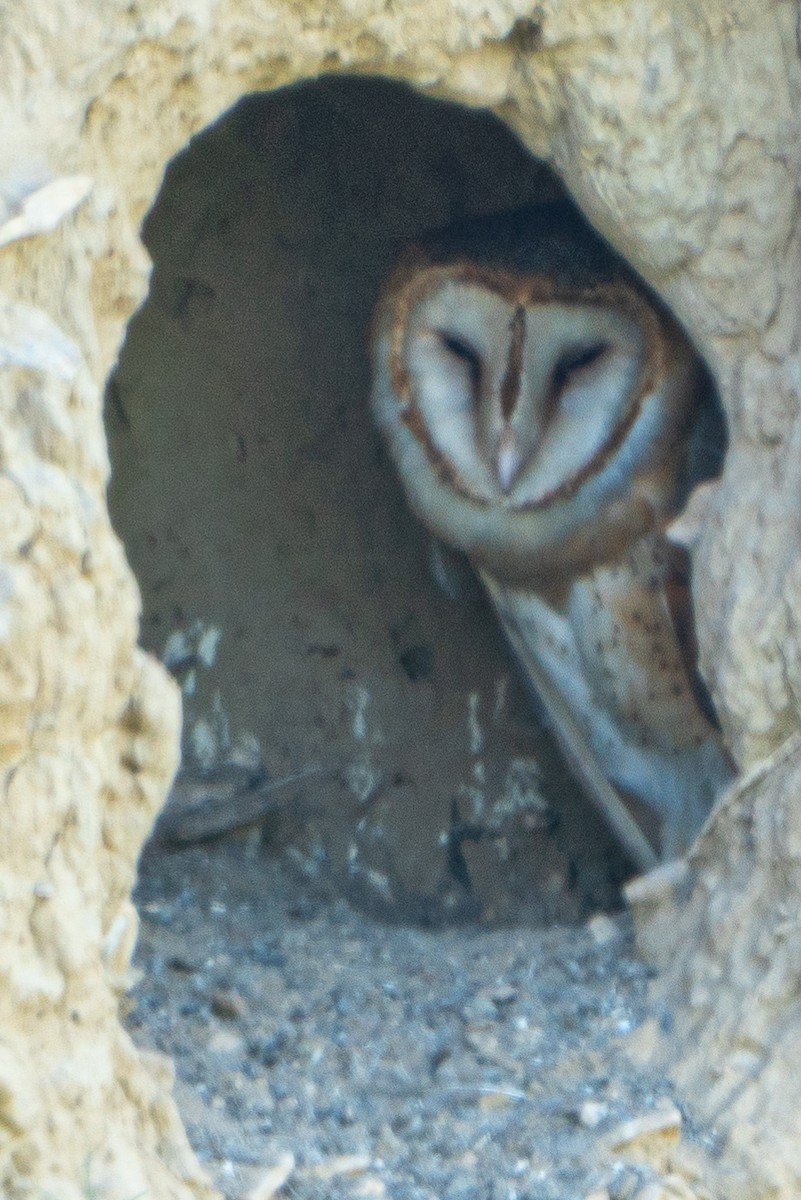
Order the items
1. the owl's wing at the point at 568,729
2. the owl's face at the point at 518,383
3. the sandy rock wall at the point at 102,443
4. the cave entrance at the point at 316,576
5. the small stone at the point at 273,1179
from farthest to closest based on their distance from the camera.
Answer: the cave entrance at the point at 316,576, the owl's wing at the point at 568,729, the owl's face at the point at 518,383, the small stone at the point at 273,1179, the sandy rock wall at the point at 102,443

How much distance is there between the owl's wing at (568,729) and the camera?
10.3 feet

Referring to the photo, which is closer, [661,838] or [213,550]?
[661,838]

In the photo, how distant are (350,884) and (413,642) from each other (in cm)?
53

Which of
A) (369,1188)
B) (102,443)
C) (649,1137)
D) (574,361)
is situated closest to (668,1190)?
(649,1137)

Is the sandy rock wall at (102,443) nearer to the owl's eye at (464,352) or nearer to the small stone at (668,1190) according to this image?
the small stone at (668,1190)

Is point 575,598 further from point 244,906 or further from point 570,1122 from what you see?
point 570,1122

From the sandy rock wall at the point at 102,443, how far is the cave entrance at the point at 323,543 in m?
0.90

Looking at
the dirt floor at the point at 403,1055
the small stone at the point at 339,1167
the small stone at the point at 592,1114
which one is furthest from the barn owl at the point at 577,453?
the small stone at the point at 339,1167

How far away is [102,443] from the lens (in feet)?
5.81

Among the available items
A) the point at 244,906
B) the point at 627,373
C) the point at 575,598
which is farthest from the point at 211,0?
the point at 244,906

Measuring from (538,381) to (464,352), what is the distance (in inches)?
7.1

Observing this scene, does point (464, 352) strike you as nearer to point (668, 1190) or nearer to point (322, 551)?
point (322, 551)

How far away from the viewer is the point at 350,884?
330 centimetres

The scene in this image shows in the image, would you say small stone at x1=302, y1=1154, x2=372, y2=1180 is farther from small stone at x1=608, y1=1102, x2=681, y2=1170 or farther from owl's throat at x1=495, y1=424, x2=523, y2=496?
owl's throat at x1=495, y1=424, x2=523, y2=496
